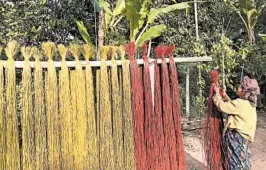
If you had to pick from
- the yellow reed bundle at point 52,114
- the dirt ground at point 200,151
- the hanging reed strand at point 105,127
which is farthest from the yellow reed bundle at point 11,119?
the dirt ground at point 200,151

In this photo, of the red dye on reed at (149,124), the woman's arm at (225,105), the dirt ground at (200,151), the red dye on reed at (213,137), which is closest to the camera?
the red dye on reed at (149,124)

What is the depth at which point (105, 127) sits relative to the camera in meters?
2.37

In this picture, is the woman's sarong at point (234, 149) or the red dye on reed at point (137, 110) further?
the woman's sarong at point (234, 149)

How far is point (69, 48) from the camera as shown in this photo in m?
2.33

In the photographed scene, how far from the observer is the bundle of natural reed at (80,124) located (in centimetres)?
229

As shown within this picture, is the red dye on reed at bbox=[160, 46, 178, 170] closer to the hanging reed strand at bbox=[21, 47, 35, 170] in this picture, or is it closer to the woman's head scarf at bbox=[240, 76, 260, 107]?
the hanging reed strand at bbox=[21, 47, 35, 170]

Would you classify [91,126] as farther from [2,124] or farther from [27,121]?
[2,124]

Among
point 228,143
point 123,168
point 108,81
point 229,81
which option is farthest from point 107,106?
point 229,81

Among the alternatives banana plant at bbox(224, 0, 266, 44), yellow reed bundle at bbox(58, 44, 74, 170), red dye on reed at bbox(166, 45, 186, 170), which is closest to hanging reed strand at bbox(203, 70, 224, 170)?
red dye on reed at bbox(166, 45, 186, 170)

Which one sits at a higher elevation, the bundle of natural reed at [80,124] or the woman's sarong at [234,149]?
the bundle of natural reed at [80,124]

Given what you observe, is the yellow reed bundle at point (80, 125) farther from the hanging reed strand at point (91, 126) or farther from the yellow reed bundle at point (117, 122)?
the yellow reed bundle at point (117, 122)

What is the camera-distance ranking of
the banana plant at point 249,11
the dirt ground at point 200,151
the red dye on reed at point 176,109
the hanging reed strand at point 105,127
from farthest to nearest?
the banana plant at point 249,11 → the dirt ground at point 200,151 → the red dye on reed at point 176,109 → the hanging reed strand at point 105,127

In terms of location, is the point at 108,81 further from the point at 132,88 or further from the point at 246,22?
the point at 246,22

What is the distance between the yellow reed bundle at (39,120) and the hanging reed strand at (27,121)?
0.09ft
